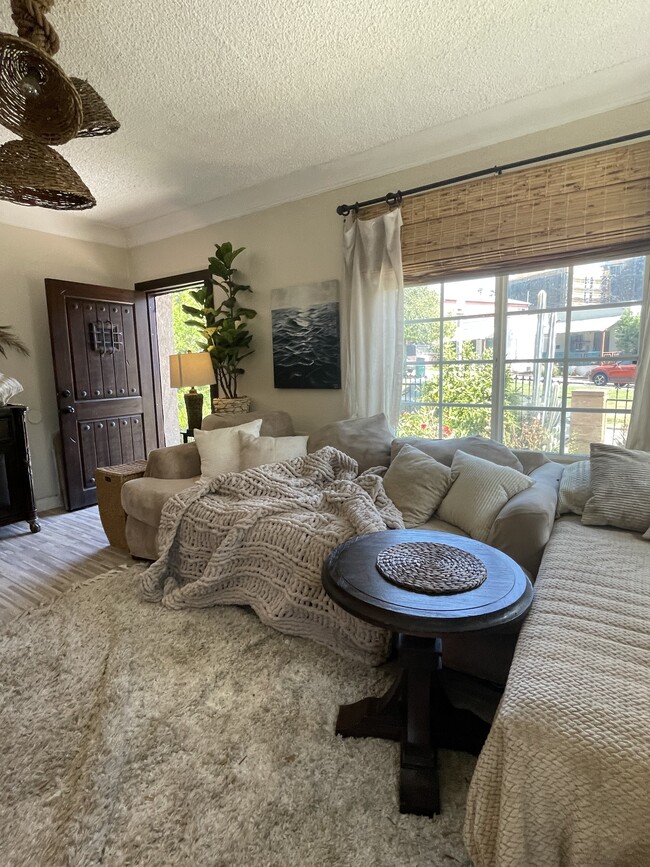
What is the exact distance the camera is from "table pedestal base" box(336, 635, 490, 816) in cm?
127

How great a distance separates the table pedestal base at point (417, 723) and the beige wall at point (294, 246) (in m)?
2.13

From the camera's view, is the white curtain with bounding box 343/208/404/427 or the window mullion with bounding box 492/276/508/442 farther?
the white curtain with bounding box 343/208/404/427

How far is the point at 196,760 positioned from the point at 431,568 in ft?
3.10

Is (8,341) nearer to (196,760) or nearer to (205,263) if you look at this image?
(205,263)

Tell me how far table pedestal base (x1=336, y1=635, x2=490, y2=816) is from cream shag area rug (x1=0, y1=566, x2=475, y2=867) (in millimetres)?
41

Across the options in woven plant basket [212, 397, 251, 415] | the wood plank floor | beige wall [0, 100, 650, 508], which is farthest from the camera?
woven plant basket [212, 397, 251, 415]

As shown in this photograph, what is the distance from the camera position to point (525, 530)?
178 cm

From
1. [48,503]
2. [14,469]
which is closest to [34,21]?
[14,469]

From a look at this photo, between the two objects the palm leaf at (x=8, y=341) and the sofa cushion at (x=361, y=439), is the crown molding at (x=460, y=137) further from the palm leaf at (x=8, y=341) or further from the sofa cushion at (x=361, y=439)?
the palm leaf at (x=8, y=341)

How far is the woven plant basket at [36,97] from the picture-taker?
4.38ft

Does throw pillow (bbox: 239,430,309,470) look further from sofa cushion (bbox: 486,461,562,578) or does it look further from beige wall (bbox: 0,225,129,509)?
beige wall (bbox: 0,225,129,509)

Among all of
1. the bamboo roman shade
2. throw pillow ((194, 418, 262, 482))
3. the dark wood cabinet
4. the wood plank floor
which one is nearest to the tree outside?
the bamboo roman shade

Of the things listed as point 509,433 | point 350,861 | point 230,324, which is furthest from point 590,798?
point 230,324

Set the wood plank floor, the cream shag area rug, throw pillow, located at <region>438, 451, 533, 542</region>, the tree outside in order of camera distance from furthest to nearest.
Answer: the wood plank floor, the tree outside, throw pillow, located at <region>438, 451, 533, 542</region>, the cream shag area rug
